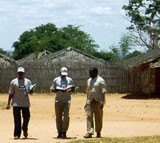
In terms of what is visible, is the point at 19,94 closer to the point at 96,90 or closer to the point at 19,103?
the point at 19,103

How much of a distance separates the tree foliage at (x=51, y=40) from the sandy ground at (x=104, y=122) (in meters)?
42.8

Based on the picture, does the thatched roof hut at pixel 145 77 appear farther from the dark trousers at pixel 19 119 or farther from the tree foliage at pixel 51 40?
the tree foliage at pixel 51 40

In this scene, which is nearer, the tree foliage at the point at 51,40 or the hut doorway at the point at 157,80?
the hut doorway at the point at 157,80

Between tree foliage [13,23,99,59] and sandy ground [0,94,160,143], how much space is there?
140 feet

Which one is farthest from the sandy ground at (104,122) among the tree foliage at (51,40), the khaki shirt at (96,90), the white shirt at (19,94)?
the tree foliage at (51,40)

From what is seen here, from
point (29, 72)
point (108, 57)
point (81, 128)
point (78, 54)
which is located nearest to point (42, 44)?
point (108, 57)

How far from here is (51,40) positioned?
73500 millimetres

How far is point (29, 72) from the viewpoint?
3606 cm

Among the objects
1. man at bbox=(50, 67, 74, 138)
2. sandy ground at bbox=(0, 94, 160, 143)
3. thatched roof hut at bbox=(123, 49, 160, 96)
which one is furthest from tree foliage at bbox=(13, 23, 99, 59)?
man at bbox=(50, 67, 74, 138)

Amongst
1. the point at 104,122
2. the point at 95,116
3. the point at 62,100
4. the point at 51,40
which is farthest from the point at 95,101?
the point at 51,40

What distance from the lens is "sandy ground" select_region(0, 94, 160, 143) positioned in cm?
1363

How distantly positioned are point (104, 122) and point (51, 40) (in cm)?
5600

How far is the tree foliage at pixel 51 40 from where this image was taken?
72.3 metres

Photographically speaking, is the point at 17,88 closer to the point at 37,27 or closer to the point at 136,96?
A: the point at 136,96
